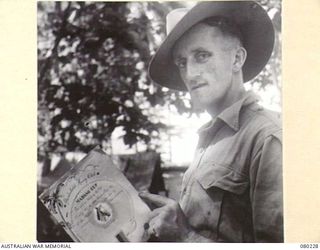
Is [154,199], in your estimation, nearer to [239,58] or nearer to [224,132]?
[224,132]

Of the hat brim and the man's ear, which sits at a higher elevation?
the hat brim

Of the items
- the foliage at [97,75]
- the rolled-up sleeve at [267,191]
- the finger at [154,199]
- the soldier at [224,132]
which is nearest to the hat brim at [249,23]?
the soldier at [224,132]

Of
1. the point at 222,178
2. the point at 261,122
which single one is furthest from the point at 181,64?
the point at 222,178

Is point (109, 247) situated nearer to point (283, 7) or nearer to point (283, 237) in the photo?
point (283, 237)

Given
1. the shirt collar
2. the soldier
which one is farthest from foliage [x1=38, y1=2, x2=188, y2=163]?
the shirt collar

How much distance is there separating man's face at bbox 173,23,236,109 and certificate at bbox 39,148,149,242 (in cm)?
61

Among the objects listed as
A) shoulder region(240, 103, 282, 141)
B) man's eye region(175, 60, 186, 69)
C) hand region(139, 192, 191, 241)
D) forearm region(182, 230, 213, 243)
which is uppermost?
man's eye region(175, 60, 186, 69)

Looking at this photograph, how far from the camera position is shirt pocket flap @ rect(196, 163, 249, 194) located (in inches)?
108

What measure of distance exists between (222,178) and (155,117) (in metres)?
0.48

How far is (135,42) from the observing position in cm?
285

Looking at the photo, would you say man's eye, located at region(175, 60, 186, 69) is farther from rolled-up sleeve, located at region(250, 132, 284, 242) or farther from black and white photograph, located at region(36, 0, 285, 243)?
rolled-up sleeve, located at region(250, 132, 284, 242)

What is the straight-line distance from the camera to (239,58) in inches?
111

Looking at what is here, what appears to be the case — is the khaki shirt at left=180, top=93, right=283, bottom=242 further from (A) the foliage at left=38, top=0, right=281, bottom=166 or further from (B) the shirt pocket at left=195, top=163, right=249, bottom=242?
(A) the foliage at left=38, top=0, right=281, bottom=166
